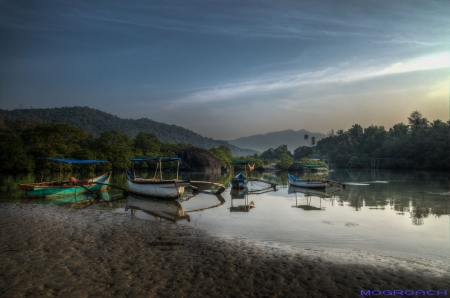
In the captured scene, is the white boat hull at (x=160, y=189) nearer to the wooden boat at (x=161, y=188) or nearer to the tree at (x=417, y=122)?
the wooden boat at (x=161, y=188)

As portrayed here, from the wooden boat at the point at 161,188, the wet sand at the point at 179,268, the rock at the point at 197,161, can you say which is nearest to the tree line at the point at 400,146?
the rock at the point at 197,161

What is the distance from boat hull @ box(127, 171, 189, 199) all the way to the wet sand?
8536 millimetres

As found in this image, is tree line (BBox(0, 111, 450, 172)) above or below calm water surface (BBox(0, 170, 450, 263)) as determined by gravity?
above

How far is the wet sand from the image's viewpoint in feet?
19.0

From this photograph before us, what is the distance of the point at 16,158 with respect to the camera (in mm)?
39625

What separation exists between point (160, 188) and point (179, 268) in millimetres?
13295

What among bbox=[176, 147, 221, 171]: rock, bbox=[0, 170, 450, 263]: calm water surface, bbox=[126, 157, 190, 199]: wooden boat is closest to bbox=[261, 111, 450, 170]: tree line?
bbox=[176, 147, 221, 171]: rock

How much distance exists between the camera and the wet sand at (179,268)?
580cm

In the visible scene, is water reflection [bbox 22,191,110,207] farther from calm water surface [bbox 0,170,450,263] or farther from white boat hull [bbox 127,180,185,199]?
white boat hull [bbox 127,180,185,199]

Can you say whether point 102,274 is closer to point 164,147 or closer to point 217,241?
point 217,241

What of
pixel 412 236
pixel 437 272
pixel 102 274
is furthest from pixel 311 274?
pixel 412 236

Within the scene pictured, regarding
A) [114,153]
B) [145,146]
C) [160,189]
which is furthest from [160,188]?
[145,146]

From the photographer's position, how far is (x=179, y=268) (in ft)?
22.8

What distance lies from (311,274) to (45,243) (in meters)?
7.43
